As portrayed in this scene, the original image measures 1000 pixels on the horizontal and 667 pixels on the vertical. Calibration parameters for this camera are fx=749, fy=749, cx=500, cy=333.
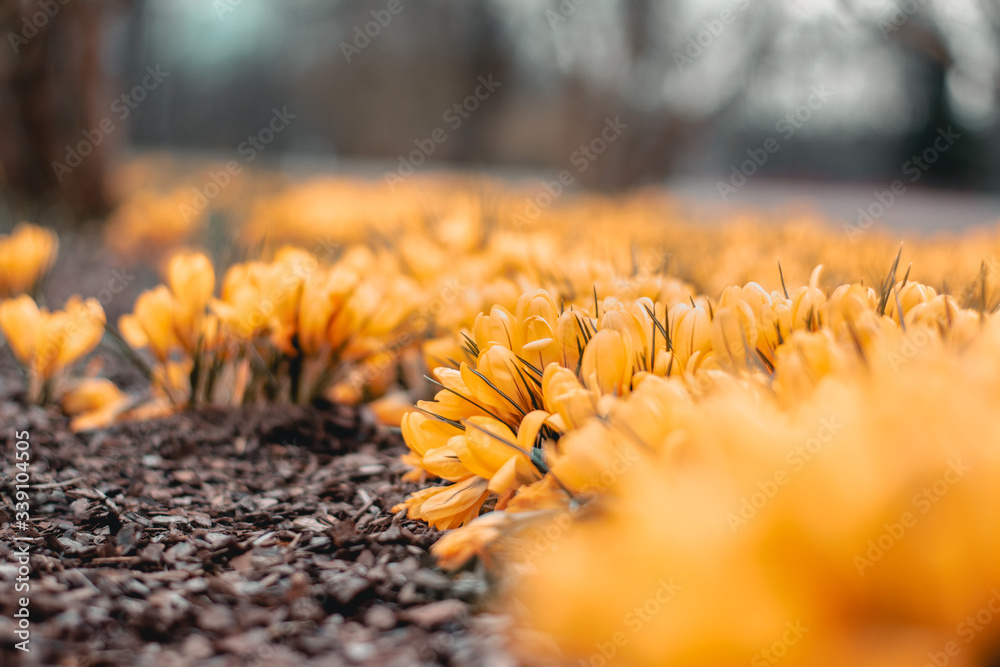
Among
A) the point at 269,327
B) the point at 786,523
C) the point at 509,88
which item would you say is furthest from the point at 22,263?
the point at 509,88

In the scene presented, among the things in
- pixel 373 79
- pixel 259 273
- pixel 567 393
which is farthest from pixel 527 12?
pixel 373 79

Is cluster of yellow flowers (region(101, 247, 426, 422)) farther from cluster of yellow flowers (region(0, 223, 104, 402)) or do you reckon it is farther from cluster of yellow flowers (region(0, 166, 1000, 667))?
cluster of yellow flowers (region(0, 223, 104, 402))

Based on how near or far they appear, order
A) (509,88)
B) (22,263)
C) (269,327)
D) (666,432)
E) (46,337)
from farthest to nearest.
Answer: (509,88) < (22,263) < (46,337) < (269,327) < (666,432)

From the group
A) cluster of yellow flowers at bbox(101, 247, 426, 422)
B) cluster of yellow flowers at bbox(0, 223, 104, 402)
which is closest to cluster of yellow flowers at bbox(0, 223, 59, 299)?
cluster of yellow flowers at bbox(0, 223, 104, 402)

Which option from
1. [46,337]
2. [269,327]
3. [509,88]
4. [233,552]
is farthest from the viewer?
[509,88]

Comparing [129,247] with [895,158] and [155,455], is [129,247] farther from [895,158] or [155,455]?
[895,158]

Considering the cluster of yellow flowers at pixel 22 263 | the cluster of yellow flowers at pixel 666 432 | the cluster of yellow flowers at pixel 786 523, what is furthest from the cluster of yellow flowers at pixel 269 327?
the cluster of yellow flowers at pixel 22 263

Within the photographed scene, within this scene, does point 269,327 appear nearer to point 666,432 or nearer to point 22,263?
point 666,432

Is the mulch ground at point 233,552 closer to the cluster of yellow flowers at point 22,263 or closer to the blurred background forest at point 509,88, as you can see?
the cluster of yellow flowers at point 22,263
